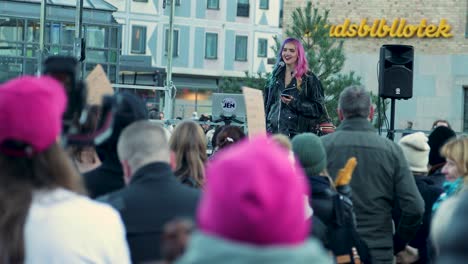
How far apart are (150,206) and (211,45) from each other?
201 ft

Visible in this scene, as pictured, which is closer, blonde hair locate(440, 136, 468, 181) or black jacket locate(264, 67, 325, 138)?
blonde hair locate(440, 136, 468, 181)

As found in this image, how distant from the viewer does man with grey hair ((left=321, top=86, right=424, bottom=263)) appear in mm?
8031

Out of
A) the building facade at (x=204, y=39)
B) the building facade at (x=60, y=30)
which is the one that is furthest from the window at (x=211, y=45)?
the building facade at (x=60, y=30)

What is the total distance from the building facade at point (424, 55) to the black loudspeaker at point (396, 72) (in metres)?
18.1

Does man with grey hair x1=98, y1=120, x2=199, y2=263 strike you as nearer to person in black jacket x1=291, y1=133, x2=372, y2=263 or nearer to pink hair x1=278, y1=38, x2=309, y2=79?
person in black jacket x1=291, y1=133, x2=372, y2=263

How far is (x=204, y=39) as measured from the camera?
214 feet

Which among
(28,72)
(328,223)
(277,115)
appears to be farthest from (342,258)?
(28,72)

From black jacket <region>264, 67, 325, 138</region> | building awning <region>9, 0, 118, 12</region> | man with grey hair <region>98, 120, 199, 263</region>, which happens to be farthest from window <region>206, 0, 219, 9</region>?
man with grey hair <region>98, 120, 199, 263</region>

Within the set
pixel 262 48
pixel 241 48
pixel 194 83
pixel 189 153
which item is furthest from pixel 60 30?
pixel 262 48

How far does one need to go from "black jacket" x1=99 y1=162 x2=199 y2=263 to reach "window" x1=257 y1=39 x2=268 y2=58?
62.2 m

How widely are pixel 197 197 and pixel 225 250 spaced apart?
2.36m

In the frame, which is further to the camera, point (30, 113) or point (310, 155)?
point (310, 155)

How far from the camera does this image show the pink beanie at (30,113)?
3.79 metres

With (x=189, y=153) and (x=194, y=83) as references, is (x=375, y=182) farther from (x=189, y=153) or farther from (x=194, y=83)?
(x=194, y=83)
